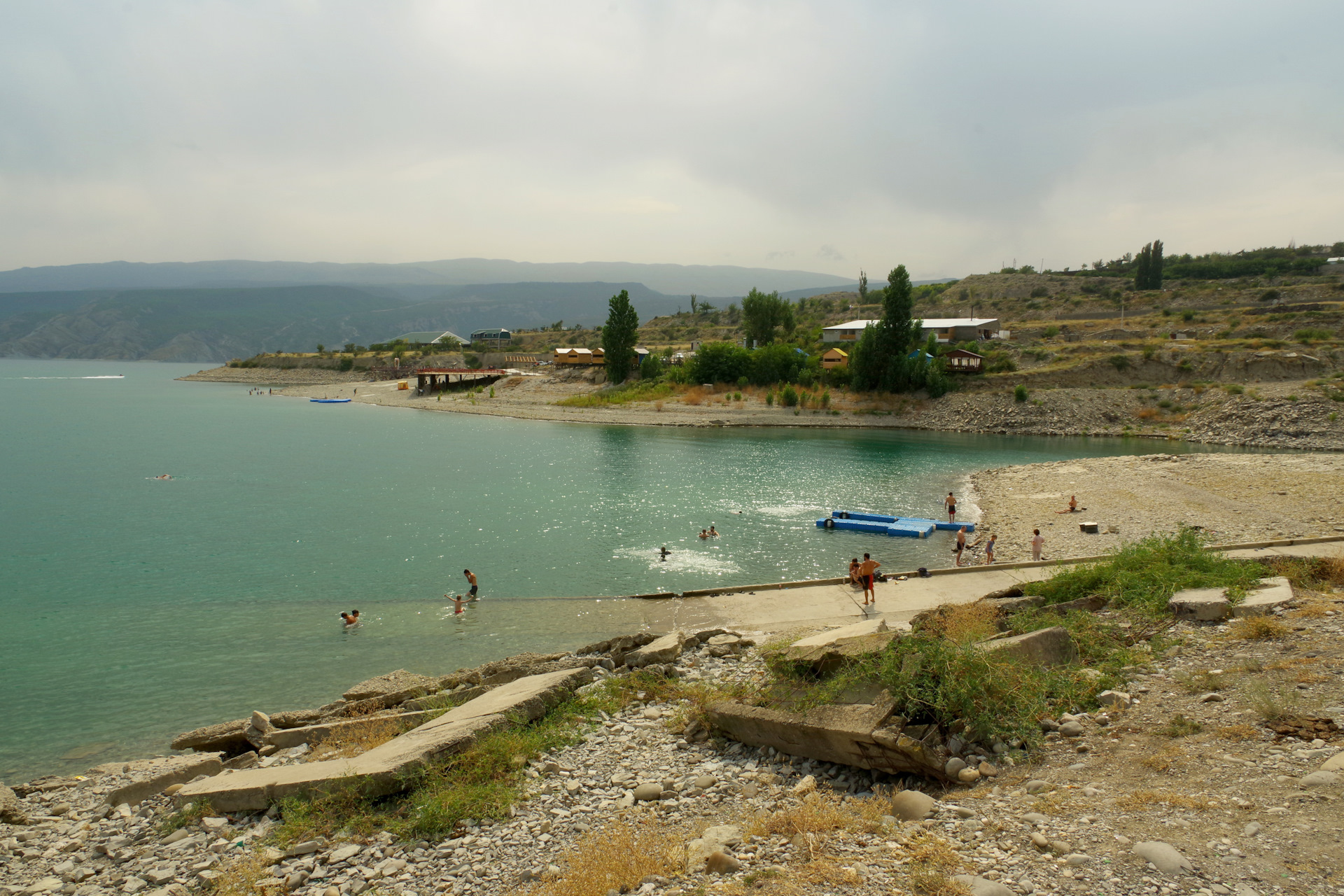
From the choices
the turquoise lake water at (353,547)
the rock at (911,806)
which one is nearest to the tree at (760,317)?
the turquoise lake water at (353,547)

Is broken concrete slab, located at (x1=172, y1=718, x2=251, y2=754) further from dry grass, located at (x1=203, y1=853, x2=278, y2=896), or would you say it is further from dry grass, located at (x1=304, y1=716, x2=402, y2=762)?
dry grass, located at (x1=203, y1=853, x2=278, y2=896)

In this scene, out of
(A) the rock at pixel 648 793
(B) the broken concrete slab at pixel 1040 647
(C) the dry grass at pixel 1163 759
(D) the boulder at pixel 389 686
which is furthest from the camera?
(D) the boulder at pixel 389 686

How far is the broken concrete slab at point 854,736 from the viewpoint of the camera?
27.3 ft

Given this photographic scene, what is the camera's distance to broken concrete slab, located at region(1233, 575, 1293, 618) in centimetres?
1226

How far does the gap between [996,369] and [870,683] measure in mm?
77891

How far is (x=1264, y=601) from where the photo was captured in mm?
12555

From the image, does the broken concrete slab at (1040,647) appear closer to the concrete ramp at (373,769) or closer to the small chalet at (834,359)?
the concrete ramp at (373,769)

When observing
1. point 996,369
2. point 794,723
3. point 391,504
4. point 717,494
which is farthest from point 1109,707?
point 996,369

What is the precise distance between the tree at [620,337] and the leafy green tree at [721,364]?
9.88 metres

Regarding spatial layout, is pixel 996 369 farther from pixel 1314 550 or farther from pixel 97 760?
pixel 97 760

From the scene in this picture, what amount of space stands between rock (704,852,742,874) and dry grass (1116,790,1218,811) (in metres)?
3.74

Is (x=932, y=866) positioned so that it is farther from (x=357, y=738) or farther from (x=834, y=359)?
(x=834, y=359)

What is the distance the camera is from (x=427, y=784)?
8.99 metres

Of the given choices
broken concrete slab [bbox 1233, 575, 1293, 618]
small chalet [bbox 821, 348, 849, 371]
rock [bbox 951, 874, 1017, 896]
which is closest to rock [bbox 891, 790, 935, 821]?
rock [bbox 951, 874, 1017, 896]
